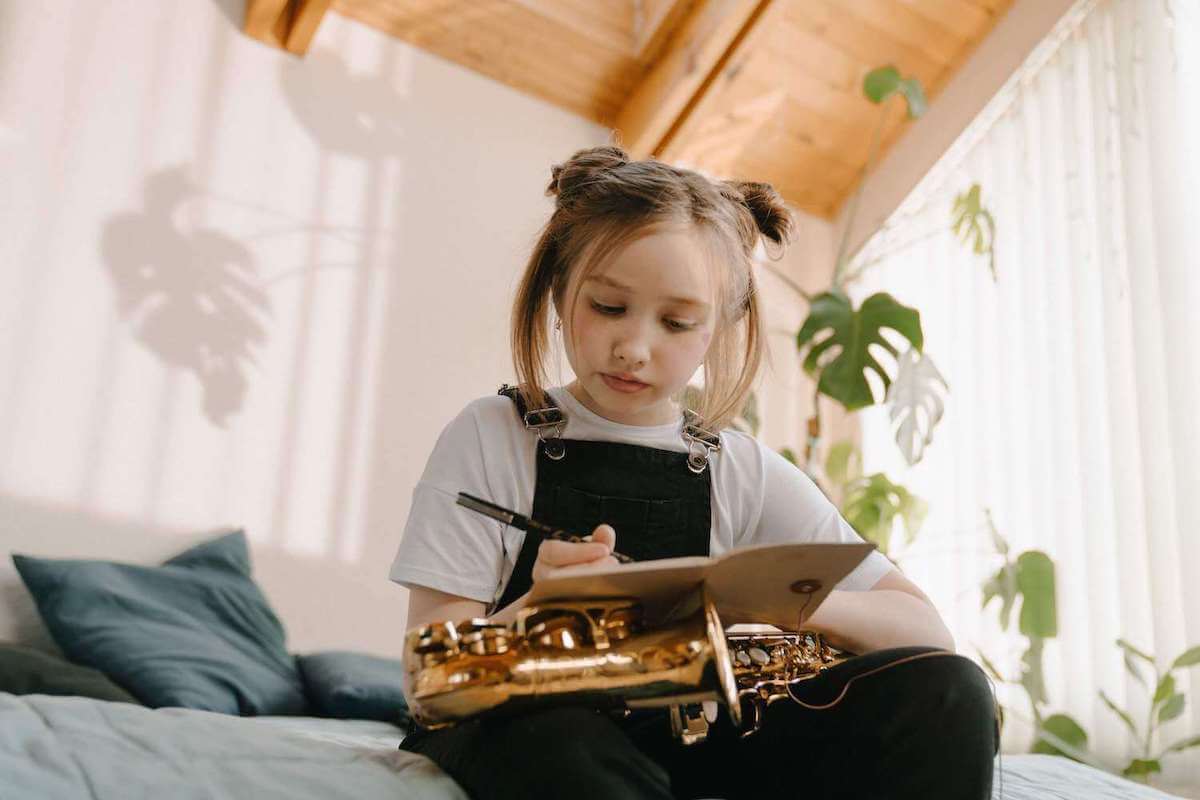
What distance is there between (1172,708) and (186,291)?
2662mm

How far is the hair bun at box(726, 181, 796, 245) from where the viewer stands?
4.43 feet

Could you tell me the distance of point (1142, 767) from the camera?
2.32m

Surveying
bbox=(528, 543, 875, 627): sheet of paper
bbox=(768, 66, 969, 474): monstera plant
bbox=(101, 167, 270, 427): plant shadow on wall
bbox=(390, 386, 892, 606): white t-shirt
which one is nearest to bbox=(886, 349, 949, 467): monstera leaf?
bbox=(768, 66, 969, 474): monstera plant

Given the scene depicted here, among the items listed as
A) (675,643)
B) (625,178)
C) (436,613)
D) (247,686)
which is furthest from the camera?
(247,686)

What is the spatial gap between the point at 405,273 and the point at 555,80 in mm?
907

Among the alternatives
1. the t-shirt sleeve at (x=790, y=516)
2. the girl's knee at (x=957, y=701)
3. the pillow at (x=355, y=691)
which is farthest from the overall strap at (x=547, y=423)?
the pillow at (x=355, y=691)

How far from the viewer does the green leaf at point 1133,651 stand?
7.79ft

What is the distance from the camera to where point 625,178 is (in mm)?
1201

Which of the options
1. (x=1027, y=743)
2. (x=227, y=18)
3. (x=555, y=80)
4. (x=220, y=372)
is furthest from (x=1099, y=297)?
(x=227, y=18)

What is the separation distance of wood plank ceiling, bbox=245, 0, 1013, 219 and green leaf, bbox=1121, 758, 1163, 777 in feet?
7.06

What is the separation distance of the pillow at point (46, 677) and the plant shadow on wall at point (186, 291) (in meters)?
0.89

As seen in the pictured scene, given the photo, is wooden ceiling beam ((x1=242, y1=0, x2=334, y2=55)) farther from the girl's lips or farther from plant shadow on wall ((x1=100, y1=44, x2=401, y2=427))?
the girl's lips

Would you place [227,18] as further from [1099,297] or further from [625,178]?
[1099,297]

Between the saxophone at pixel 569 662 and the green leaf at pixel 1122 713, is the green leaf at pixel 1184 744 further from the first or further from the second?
the saxophone at pixel 569 662
